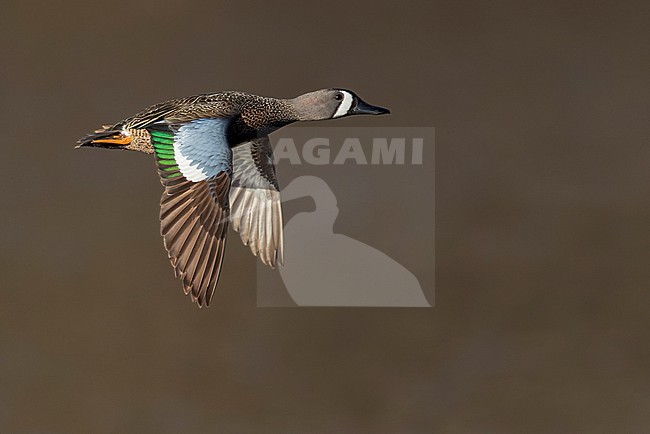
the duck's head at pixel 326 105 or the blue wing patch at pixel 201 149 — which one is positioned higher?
the duck's head at pixel 326 105

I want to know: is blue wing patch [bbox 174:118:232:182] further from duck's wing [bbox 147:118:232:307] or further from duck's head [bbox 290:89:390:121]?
duck's head [bbox 290:89:390:121]

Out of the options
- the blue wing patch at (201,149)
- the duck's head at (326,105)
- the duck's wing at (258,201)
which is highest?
the duck's head at (326,105)

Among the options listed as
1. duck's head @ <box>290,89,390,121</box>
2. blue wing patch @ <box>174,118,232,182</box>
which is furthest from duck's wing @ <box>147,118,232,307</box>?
duck's head @ <box>290,89,390,121</box>

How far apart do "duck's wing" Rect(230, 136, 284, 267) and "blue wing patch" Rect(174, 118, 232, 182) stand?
1.49 feet

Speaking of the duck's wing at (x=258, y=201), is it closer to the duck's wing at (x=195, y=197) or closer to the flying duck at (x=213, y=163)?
the flying duck at (x=213, y=163)

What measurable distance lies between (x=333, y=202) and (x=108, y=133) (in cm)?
189

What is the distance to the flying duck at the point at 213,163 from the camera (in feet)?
9.46

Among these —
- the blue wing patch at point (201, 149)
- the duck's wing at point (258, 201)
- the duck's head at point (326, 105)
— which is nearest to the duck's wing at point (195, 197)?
the blue wing patch at point (201, 149)

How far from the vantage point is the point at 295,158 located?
182 inches

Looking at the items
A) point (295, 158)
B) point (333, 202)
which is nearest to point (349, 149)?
point (333, 202)

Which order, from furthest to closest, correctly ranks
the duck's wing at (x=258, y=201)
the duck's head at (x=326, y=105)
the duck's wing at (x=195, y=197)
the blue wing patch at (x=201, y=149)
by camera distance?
the duck's wing at (x=258, y=201) < the duck's head at (x=326, y=105) < the blue wing patch at (x=201, y=149) < the duck's wing at (x=195, y=197)

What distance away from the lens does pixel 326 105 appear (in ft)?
11.3

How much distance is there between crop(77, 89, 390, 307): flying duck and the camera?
2.88 m

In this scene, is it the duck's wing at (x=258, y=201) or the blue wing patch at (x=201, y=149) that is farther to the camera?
the duck's wing at (x=258, y=201)
